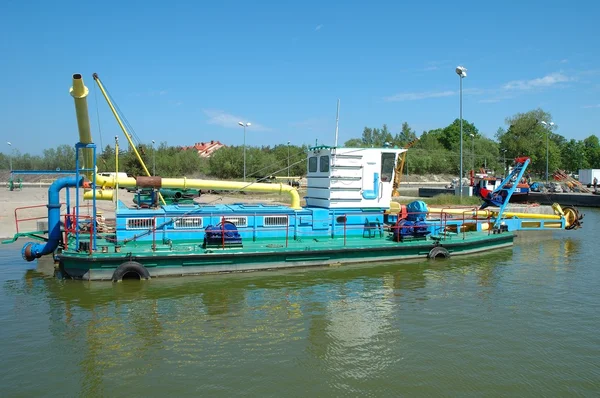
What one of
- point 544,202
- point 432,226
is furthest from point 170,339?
point 544,202

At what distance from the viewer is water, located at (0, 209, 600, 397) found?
812 centimetres

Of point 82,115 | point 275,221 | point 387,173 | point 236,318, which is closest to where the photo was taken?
point 236,318

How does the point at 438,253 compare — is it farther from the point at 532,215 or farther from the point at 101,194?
the point at 101,194

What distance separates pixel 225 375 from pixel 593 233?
960 inches

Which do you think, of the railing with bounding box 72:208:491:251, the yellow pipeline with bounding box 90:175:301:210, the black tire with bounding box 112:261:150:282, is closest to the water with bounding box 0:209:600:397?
the black tire with bounding box 112:261:150:282

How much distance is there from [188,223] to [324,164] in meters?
5.35

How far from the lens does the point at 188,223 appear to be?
1622 centimetres

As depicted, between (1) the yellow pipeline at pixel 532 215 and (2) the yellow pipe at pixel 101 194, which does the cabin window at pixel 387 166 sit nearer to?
Result: (1) the yellow pipeline at pixel 532 215

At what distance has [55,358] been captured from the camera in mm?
8953

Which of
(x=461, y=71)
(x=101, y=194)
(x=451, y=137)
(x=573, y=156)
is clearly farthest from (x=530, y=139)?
(x=101, y=194)

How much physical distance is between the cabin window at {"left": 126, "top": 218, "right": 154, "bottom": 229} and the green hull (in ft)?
1.84

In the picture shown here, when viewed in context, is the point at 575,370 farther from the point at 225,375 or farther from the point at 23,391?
the point at 23,391

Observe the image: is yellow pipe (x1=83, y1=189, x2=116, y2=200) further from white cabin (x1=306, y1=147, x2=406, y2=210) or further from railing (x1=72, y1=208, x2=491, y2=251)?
white cabin (x1=306, y1=147, x2=406, y2=210)

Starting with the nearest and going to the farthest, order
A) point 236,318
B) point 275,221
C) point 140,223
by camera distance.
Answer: point 236,318 < point 140,223 < point 275,221
